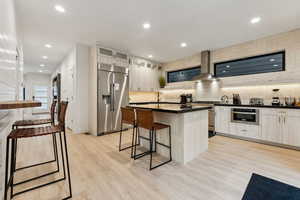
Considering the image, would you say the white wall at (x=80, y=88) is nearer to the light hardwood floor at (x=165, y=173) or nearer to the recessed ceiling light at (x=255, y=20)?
the light hardwood floor at (x=165, y=173)

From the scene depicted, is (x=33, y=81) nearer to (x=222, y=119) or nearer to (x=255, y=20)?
Answer: (x=222, y=119)

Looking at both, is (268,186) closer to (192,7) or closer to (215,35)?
(192,7)

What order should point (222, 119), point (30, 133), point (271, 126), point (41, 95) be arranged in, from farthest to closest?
point (41, 95), point (222, 119), point (271, 126), point (30, 133)

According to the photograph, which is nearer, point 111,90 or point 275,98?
point 275,98

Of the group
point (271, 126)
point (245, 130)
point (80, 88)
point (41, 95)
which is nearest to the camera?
point (271, 126)

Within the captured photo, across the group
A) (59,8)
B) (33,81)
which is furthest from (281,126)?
(33,81)

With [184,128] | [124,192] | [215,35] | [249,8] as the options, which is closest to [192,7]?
[249,8]

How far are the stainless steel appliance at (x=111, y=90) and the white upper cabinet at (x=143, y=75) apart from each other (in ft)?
1.46

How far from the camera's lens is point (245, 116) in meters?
3.56

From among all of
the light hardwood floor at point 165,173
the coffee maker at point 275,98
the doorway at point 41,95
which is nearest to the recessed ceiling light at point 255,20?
the coffee maker at point 275,98

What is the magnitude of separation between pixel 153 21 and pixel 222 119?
320cm

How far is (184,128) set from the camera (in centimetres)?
230

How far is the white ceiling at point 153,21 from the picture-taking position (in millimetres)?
2387

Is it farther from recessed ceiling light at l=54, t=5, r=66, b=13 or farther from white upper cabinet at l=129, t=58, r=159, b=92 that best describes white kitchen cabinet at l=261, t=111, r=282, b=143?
recessed ceiling light at l=54, t=5, r=66, b=13
